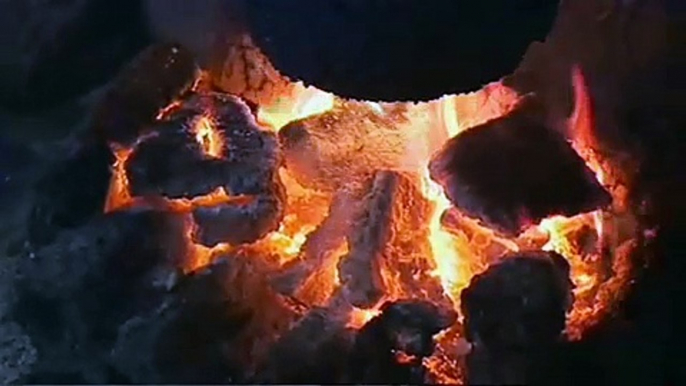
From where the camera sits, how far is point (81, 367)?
1.22 m

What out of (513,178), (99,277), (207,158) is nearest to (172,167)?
(207,158)

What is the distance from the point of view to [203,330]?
1134 mm

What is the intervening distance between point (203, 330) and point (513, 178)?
0.35 m

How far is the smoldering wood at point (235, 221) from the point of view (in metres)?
1.15

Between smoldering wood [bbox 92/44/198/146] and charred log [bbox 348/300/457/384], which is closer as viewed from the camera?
charred log [bbox 348/300/457/384]

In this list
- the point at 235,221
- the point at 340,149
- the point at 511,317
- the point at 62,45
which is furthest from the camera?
the point at 62,45

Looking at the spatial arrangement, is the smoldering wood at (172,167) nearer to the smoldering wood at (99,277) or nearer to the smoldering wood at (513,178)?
the smoldering wood at (99,277)

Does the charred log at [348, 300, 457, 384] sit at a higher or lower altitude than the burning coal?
lower

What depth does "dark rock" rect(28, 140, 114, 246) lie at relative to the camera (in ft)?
4.03

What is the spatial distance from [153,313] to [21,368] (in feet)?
0.71

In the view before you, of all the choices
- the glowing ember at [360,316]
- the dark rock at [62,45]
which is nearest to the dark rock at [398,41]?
the glowing ember at [360,316]

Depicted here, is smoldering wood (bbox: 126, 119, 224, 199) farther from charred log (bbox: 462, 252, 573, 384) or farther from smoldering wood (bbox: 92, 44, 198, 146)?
charred log (bbox: 462, 252, 573, 384)

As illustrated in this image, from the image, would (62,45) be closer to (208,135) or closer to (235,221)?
(208,135)

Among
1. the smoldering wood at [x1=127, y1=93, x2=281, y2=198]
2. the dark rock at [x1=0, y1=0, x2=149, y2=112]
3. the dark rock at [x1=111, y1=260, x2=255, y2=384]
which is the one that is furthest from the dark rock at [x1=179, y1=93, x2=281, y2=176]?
the dark rock at [x1=0, y1=0, x2=149, y2=112]
